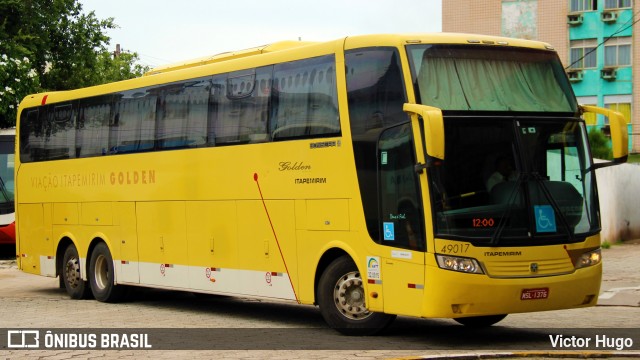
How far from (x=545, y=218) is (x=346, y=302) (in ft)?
8.58

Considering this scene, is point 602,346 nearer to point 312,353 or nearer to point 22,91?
point 312,353

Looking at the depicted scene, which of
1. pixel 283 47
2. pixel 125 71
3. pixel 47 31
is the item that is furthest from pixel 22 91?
pixel 125 71

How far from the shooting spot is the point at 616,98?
49406 mm

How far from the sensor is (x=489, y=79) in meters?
12.0

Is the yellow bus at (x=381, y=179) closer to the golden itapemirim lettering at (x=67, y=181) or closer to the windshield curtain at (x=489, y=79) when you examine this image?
the windshield curtain at (x=489, y=79)

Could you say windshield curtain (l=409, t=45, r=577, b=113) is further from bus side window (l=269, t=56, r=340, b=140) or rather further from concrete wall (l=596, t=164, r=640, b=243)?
concrete wall (l=596, t=164, r=640, b=243)

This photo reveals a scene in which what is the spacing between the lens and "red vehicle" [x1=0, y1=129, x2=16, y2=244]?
29.5 metres

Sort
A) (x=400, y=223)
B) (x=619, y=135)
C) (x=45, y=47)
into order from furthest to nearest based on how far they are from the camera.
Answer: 1. (x=45, y=47)
2. (x=619, y=135)
3. (x=400, y=223)

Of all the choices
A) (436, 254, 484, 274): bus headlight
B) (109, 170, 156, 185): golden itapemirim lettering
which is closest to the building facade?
(109, 170, 156, 185): golden itapemirim lettering

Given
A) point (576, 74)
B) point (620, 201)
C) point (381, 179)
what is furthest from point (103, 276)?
point (576, 74)

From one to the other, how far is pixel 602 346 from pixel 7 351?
643cm

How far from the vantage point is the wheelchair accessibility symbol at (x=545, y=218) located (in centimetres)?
1159

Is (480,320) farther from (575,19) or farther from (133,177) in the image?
(575,19)

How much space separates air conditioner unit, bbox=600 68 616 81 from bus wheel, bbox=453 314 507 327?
3779 centimetres
